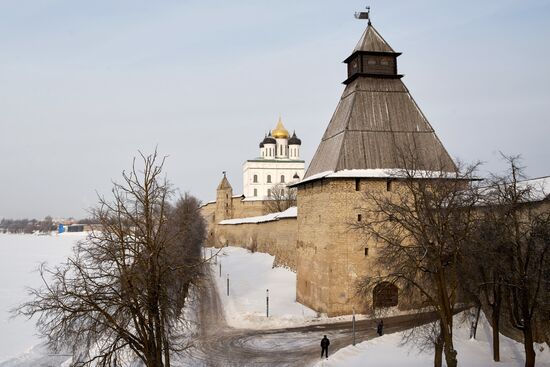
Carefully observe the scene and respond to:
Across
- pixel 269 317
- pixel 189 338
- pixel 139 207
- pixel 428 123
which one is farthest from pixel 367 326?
pixel 139 207

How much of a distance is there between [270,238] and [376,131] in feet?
73.4

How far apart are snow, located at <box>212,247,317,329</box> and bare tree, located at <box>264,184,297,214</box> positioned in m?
29.5

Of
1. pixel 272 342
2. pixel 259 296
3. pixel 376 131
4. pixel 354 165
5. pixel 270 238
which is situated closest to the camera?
pixel 272 342

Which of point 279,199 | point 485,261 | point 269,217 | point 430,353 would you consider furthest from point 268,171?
point 485,261

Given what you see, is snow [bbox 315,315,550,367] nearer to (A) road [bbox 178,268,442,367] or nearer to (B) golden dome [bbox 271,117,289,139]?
(A) road [bbox 178,268,442,367]

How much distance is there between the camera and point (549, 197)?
50.5 ft

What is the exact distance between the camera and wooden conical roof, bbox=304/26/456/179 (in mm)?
21859

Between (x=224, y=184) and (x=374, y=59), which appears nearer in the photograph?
(x=374, y=59)

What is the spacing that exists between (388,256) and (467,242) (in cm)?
187

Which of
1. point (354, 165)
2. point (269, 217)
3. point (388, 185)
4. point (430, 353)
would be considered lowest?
point (430, 353)

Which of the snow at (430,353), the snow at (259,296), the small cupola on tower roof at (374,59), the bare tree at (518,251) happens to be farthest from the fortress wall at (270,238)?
the bare tree at (518,251)

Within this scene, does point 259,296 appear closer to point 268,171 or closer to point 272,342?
point 272,342

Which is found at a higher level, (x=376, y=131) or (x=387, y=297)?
(x=376, y=131)

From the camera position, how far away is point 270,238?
43.4 meters
